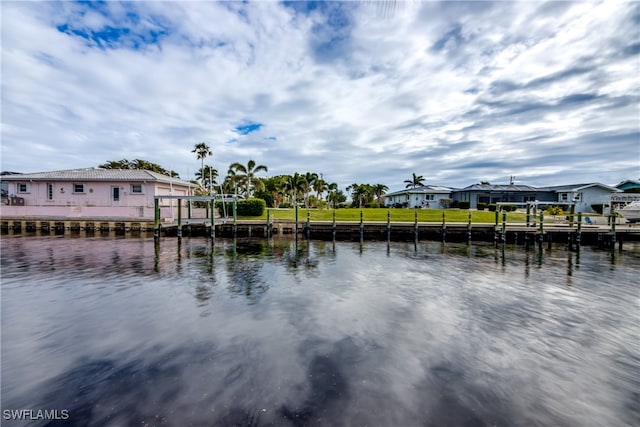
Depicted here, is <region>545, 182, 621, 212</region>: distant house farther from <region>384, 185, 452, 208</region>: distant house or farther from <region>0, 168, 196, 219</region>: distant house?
<region>0, 168, 196, 219</region>: distant house

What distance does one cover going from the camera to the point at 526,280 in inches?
535

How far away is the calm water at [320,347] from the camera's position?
4.99 metres

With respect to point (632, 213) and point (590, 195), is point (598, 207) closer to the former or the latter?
point (590, 195)

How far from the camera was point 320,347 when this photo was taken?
7035 millimetres

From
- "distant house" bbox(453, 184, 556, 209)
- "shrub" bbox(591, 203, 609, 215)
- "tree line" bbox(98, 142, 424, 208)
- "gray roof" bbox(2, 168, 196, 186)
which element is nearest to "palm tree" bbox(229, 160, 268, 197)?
"tree line" bbox(98, 142, 424, 208)

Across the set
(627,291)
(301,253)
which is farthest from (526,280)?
(301,253)

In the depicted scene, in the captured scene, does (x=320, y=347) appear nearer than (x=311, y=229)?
Yes

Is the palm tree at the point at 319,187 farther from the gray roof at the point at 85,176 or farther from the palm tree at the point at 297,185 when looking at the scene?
the gray roof at the point at 85,176

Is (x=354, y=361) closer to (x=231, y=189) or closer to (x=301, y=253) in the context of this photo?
(x=301, y=253)

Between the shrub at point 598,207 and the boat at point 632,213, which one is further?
the shrub at point 598,207

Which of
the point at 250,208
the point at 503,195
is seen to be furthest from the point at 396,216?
the point at 503,195

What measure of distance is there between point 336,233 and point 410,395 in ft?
79.7

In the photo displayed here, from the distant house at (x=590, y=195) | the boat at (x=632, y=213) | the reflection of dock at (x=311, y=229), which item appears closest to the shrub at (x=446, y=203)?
the distant house at (x=590, y=195)

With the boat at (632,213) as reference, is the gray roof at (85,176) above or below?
above
